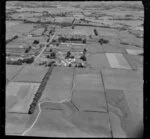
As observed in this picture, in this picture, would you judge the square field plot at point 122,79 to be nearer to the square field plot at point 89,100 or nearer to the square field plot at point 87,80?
the square field plot at point 87,80

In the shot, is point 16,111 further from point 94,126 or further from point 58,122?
point 94,126

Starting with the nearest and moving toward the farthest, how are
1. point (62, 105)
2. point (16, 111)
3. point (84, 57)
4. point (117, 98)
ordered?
point (16, 111), point (62, 105), point (117, 98), point (84, 57)

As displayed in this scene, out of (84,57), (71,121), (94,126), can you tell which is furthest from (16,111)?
(84,57)

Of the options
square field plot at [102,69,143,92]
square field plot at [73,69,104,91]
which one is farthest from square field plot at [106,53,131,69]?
square field plot at [73,69,104,91]

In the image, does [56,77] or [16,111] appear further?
[56,77]

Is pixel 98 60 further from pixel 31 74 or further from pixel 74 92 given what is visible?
pixel 74 92
